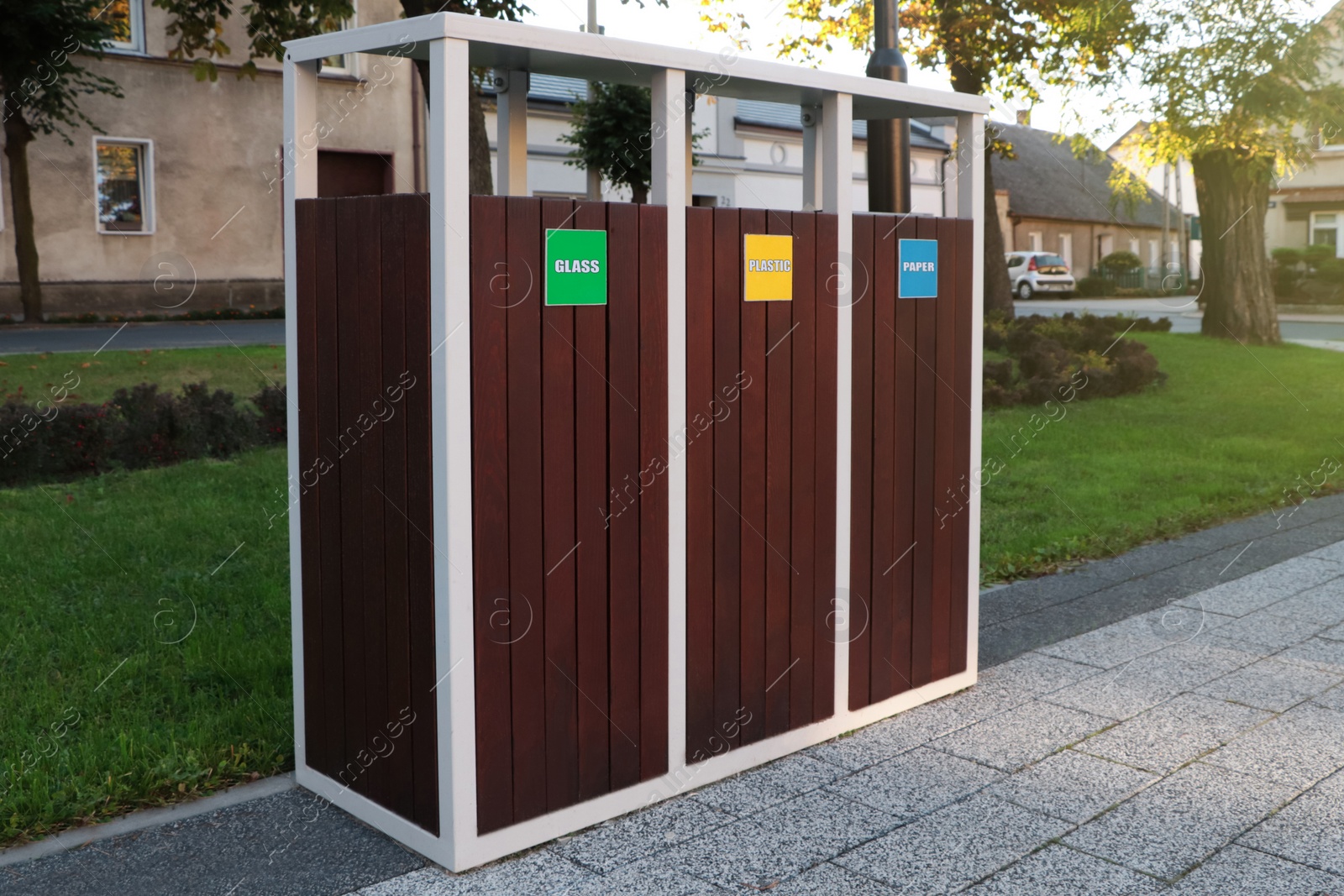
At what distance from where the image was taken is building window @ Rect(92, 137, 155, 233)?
2203 centimetres

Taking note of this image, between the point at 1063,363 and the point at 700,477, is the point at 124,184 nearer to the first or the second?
the point at 1063,363

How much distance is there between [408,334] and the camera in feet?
10.9

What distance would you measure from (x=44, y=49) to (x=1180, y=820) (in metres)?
18.1

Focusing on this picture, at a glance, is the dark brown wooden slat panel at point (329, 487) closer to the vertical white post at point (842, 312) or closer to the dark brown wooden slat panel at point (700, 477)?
the dark brown wooden slat panel at point (700, 477)

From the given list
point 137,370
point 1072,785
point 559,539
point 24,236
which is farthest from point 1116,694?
point 24,236

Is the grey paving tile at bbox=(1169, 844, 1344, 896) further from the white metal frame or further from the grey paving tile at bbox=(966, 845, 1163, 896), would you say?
the white metal frame

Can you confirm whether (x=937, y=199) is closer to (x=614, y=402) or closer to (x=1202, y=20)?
(x=1202, y=20)

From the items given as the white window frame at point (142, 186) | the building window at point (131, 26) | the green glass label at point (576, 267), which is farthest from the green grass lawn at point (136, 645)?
the building window at point (131, 26)

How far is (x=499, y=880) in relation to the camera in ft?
11.0

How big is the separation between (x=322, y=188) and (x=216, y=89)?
→ 2.98 metres

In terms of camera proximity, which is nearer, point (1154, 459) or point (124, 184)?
point (1154, 459)

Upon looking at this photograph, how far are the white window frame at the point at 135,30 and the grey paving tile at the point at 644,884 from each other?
869 inches

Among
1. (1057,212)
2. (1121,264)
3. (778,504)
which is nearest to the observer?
(778,504)

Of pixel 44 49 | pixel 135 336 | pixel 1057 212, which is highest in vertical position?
pixel 1057 212
